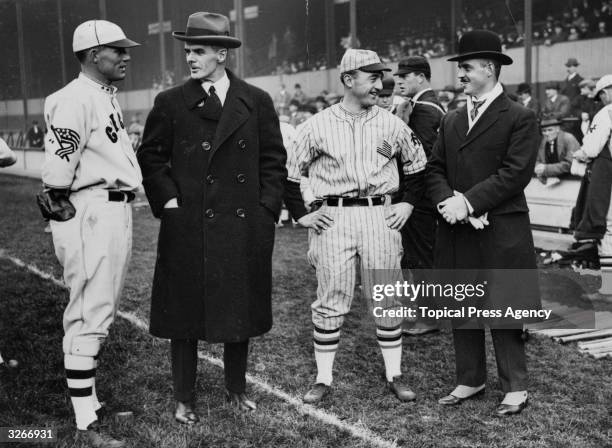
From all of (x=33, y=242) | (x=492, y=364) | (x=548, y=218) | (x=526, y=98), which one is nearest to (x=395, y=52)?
(x=526, y=98)

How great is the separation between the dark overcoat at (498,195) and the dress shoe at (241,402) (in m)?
1.50

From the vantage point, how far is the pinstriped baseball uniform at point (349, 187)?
466 cm

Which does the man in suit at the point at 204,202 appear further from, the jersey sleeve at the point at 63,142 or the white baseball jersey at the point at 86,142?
the jersey sleeve at the point at 63,142

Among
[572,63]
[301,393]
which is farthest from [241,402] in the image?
[572,63]

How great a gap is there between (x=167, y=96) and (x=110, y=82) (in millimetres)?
334

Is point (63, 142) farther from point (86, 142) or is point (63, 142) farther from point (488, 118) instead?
point (488, 118)

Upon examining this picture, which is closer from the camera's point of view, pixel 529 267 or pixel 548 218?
pixel 529 267

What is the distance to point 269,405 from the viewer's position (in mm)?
4570

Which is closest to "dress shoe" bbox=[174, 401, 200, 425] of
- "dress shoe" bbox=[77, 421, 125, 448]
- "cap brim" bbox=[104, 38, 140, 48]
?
"dress shoe" bbox=[77, 421, 125, 448]

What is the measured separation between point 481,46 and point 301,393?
8.03 feet

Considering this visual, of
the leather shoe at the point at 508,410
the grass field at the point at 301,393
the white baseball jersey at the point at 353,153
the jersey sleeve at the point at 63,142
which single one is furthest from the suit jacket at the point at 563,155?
the jersey sleeve at the point at 63,142

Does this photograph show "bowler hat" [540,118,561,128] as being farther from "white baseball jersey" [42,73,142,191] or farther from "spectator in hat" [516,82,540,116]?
"white baseball jersey" [42,73,142,191]

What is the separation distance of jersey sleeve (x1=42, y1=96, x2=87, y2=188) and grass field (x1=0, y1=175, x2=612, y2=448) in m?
1.41

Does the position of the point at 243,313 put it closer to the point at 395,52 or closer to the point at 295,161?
the point at 295,161
